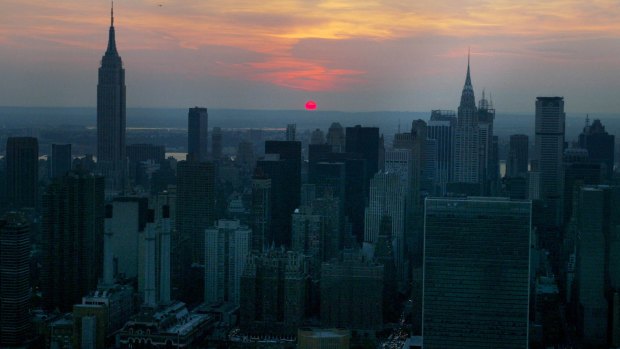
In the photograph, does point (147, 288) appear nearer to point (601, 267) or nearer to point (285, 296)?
point (285, 296)

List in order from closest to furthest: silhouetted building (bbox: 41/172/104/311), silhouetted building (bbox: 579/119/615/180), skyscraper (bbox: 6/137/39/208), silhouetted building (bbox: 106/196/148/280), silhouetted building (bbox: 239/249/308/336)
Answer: silhouetted building (bbox: 239/249/308/336), silhouetted building (bbox: 41/172/104/311), silhouetted building (bbox: 106/196/148/280), silhouetted building (bbox: 579/119/615/180), skyscraper (bbox: 6/137/39/208)

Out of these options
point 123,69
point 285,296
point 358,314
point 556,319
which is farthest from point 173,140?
point 556,319

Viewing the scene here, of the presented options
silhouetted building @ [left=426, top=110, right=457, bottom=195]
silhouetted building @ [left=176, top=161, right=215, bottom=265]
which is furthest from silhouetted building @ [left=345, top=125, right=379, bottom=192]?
silhouetted building @ [left=176, top=161, right=215, bottom=265]

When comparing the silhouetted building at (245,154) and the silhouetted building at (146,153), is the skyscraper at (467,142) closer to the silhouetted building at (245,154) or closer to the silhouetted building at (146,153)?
the silhouetted building at (245,154)

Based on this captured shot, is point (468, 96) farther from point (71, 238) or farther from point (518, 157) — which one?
point (71, 238)

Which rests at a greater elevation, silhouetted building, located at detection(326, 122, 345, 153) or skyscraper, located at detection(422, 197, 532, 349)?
silhouetted building, located at detection(326, 122, 345, 153)

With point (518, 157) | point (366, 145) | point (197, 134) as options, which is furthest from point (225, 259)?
point (518, 157)

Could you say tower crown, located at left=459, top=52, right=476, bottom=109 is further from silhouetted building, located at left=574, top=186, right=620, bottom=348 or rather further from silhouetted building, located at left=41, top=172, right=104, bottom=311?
silhouetted building, located at left=41, top=172, right=104, bottom=311
